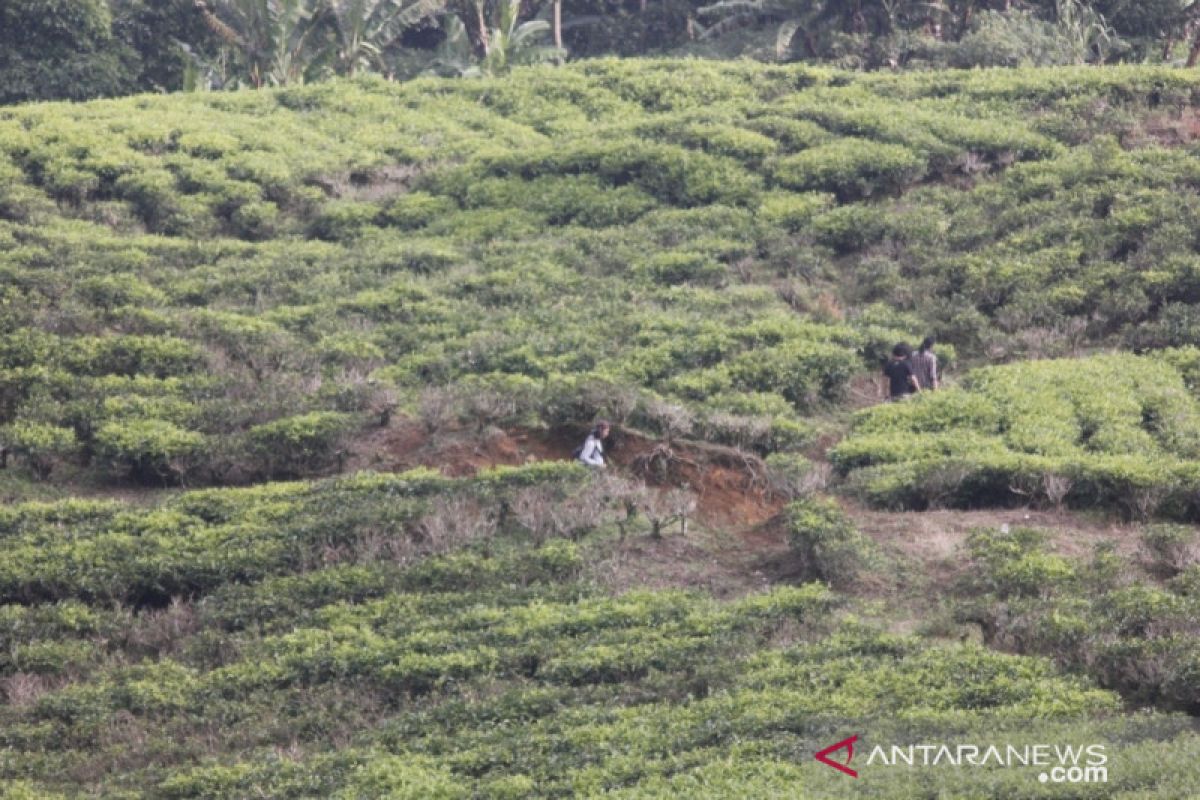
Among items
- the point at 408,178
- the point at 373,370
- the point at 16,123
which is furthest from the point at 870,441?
the point at 16,123

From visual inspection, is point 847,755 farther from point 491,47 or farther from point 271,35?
point 491,47

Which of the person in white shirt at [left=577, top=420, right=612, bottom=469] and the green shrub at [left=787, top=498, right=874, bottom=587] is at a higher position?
the person in white shirt at [left=577, top=420, right=612, bottom=469]

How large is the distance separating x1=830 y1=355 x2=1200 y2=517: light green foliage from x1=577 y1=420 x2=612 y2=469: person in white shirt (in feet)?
8.58

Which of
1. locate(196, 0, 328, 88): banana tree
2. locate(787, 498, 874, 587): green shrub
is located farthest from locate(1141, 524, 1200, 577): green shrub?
locate(196, 0, 328, 88): banana tree

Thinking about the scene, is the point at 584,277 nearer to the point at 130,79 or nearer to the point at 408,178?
the point at 408,178

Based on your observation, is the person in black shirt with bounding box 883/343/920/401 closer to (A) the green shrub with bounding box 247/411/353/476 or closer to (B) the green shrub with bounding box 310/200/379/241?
(A) the green shrub with bounding box 247/411/353/476

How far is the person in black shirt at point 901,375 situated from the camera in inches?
867

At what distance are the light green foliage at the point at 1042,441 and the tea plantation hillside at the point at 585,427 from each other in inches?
2.2

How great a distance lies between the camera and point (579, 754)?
1398cm

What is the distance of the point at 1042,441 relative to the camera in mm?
19938

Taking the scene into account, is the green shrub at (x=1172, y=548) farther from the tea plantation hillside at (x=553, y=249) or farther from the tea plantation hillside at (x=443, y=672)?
the tea plantation hillside at (x=553, y=249)

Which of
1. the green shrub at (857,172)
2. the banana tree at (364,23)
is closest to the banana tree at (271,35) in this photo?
the banana tree at (364,23)

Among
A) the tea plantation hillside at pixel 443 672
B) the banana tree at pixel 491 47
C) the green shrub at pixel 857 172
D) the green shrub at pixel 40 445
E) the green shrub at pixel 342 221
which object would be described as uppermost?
the banana tree at pixel 491 47

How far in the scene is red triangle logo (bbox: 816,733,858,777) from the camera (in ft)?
43.3
